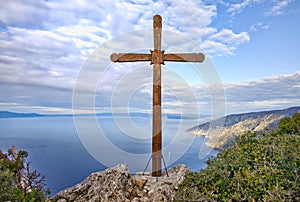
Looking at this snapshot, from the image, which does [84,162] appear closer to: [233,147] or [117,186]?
[117,186]

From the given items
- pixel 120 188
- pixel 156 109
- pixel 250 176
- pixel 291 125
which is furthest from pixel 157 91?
pixel 291 125

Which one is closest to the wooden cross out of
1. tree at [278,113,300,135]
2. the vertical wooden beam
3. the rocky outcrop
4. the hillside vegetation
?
the vertical wooden beam

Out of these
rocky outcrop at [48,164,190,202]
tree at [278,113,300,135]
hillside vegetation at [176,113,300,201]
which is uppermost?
tree at [278,113,300,135]

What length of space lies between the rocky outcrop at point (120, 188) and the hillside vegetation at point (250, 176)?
99cm

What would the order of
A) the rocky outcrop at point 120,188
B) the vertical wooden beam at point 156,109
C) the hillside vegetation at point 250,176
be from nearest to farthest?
the hillside vegetation at point 250,176
the rocky outcrop at point 120,188
the vertical wooden beam at point 156,109

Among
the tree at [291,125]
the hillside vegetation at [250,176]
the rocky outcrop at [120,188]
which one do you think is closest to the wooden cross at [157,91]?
the rocky outcrop at [120,188]

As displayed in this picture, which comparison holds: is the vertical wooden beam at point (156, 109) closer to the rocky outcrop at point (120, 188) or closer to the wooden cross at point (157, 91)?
the wooden cross at point (157, 91)

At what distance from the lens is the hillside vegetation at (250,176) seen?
4129mm

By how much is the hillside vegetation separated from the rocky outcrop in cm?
99

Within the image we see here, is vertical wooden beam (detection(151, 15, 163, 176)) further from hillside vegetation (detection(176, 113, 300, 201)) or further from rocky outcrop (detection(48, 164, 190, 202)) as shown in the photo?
hillside vegetation (detection(176, 113, 300, 201))

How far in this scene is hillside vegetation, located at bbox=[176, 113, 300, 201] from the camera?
13.5 feet

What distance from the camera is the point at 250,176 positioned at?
170 inches

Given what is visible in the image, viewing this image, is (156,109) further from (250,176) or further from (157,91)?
(250,176)

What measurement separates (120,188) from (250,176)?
3.18m
